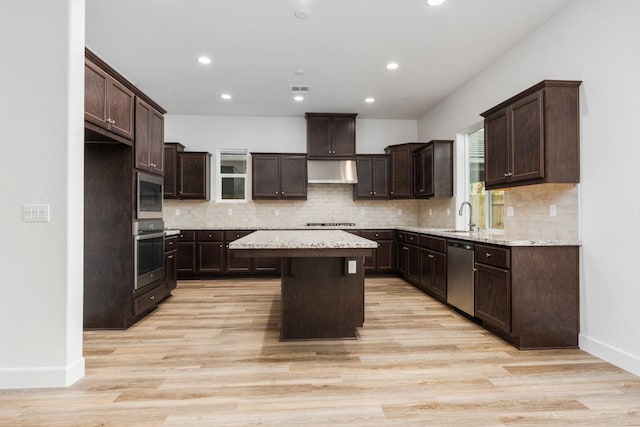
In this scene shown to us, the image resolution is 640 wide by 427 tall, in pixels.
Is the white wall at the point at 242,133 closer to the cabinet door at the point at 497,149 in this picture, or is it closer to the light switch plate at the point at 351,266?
the cabinet door at the point at 497,149

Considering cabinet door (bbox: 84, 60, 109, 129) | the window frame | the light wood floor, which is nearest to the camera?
the light wood floor

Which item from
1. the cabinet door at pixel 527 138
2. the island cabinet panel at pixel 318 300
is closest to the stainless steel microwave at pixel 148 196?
the island cabinet panel at pixel 318 300

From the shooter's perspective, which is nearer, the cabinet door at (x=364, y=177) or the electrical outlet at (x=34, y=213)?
the electrical outlet at (x=34, y=213)

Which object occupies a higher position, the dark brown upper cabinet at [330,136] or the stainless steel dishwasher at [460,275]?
the dark brown upper cabinet at [330,136]

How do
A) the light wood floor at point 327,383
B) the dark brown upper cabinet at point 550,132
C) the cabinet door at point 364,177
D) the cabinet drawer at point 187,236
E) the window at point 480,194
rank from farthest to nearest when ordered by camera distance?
the cabinet door at point 364,177
the cabinet drawer at point 187,236
the window at point 480,194
the dark brown upper cabinet at point 550,132
the light wood floor at point 327,383

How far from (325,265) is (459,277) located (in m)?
1.77

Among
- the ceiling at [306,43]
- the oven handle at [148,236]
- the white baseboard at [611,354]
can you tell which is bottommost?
the white baseboard at [611,354]

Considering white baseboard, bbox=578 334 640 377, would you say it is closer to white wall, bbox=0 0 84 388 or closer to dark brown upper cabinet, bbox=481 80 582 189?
dark brown upper cabinet, bbox=481 80 582 189

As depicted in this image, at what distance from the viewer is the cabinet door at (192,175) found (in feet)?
20.5

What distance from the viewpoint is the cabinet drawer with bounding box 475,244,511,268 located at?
9.93 feet

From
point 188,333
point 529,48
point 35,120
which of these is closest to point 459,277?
point 529,48

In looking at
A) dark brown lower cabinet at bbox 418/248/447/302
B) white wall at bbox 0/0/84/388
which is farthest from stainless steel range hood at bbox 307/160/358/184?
white wall at bbox 0/0/84/388

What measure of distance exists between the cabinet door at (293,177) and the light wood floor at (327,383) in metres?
3.25

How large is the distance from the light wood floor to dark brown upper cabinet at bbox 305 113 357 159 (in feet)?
11.9
